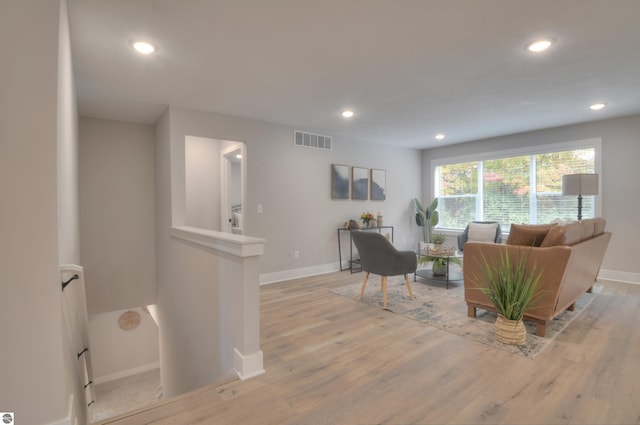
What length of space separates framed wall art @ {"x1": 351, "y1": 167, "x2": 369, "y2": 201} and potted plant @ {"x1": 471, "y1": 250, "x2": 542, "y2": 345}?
3.16 metres

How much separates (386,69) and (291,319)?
2578 millimetres

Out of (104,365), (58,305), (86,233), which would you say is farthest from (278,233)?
(104,365)

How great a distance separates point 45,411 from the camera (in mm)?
1438

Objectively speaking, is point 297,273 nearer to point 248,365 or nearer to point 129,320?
point 248,365

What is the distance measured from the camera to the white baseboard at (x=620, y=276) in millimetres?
4359

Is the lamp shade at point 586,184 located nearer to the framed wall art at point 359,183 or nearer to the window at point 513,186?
the window at point 513,186

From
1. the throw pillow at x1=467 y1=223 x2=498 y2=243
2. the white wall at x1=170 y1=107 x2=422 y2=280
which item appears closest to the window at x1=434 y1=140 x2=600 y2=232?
the throw pillow at x1=467 y1=223 x2=498 y2=243

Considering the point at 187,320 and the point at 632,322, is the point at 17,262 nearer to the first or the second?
the point at 187,320

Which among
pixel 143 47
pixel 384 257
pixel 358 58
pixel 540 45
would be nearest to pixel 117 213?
pixel 143 47

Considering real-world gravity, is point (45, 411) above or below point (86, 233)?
below

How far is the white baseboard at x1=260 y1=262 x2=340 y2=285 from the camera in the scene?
4.55 m

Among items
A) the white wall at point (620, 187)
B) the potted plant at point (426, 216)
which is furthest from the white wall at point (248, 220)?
the white wall at point (620, 187)

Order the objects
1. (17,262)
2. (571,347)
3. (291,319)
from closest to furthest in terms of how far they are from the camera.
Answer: (17,262), (571,347), (291,319)

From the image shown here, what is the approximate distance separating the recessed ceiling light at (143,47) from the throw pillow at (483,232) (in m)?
5.27
